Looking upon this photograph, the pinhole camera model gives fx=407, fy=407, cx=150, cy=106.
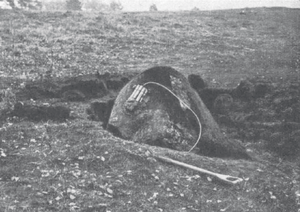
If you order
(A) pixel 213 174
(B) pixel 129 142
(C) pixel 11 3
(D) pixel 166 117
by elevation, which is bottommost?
(A) pixel 213 174

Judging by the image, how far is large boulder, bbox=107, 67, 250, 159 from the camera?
20.5ft

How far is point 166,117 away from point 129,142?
1028mm

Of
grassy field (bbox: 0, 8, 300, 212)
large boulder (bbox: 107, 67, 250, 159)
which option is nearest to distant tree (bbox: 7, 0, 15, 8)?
grassy field (bbox: 0, 8, 300, 212)

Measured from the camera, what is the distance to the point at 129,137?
6.43m

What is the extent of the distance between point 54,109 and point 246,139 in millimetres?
3334

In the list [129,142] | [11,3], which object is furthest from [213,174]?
[11,3]

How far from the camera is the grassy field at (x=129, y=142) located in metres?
4.62

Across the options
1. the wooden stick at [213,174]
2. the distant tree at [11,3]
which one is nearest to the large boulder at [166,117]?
the wooden stick at [213,174]

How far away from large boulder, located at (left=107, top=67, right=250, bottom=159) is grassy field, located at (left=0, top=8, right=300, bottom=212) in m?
0.48

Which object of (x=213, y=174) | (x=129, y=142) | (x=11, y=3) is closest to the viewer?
(x=213, y=174)

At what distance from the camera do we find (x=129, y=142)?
5738 mm

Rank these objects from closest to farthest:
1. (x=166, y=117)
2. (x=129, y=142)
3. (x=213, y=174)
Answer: (x=213, y=174), (x=129, y=142), (x=166, y=117)

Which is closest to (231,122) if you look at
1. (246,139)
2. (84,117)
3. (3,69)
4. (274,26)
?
(246,139)

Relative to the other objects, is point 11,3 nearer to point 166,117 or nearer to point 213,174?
point 166,117
